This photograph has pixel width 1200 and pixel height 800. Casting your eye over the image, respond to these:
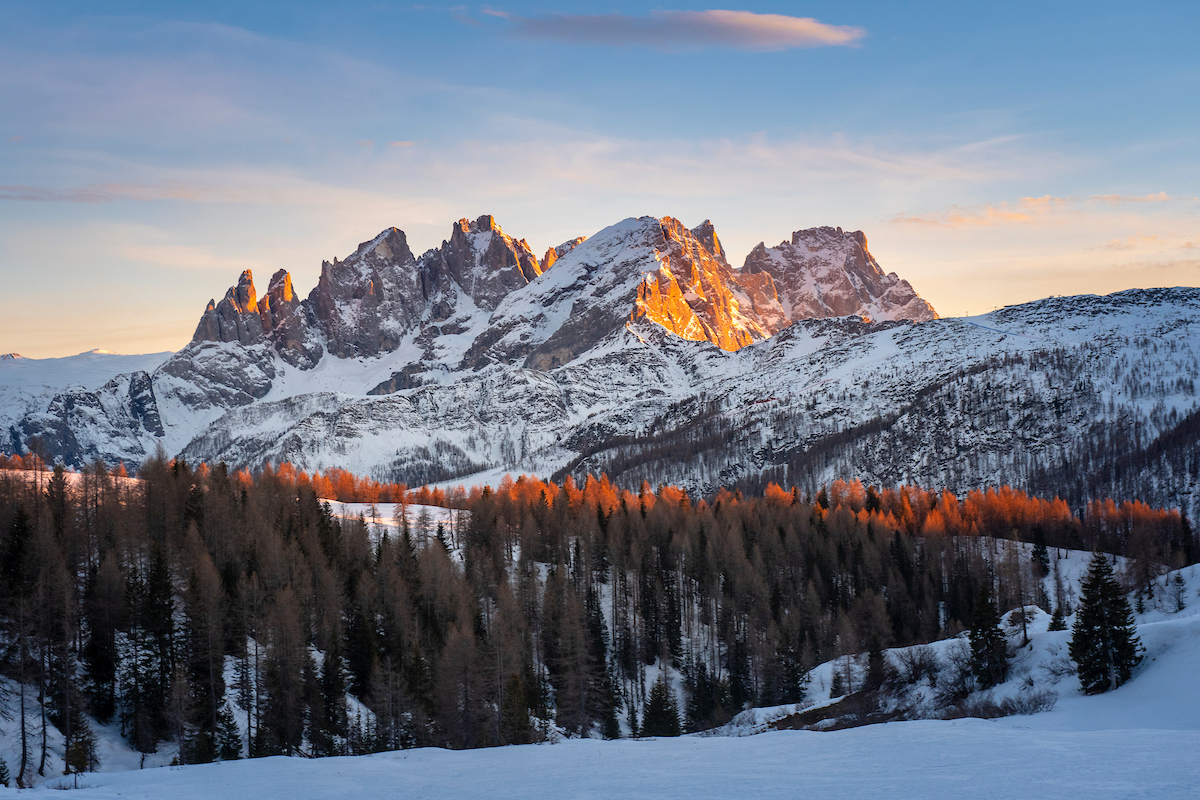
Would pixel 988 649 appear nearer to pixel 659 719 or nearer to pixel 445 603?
pixel 659 719

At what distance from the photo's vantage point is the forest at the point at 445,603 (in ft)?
209

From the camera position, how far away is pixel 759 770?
31.0 meters

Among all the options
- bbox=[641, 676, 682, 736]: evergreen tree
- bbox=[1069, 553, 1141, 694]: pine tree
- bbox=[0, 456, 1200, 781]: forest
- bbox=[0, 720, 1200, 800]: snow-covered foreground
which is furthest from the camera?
bbox=[641, 676, 682, 736]: evergreen tree

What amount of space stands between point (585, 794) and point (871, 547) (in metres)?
102

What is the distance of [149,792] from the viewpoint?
29438 mm

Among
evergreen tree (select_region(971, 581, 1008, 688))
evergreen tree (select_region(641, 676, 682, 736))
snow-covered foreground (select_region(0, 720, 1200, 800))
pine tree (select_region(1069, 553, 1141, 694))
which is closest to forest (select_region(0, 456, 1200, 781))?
evergreen tree (select_region(641, 676, 682, 736))

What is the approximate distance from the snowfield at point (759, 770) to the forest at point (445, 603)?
23781 millimetres

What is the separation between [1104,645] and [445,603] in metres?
59.7

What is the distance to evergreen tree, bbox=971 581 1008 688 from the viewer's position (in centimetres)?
6769

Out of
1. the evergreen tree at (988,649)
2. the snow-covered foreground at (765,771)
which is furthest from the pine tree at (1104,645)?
the snow-covered foreground at (765,771)

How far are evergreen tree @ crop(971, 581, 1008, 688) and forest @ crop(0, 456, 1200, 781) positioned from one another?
18.3 feet

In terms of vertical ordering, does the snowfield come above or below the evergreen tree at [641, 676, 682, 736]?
above

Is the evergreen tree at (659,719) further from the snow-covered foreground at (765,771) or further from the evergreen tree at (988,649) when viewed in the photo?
the snow-covered foreground at (765,771)

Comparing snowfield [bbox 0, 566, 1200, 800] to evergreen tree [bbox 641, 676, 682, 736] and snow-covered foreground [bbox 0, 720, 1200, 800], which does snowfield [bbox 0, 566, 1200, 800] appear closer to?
snow-covered foreground [bbox 0, 720, 1200, 800]
